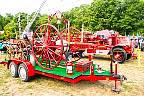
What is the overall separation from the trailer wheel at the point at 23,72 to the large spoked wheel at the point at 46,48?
46 cm

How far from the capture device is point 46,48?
26.5 feet

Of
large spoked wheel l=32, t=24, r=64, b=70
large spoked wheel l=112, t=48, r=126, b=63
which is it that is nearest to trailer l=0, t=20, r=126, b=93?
large spoked wheel l=32, t=24, r=64, b=70

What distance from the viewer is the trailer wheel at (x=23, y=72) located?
8.10m

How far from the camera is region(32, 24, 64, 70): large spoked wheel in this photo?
7907 millimetres

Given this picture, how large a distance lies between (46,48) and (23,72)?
1117mm

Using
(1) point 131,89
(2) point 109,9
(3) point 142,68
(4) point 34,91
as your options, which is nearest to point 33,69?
(4) point 34,91

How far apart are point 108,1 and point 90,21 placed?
2929 millimetres

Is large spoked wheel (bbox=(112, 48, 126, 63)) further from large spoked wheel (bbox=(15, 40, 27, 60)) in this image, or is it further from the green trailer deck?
large spoked wheel (bbox=(15, 40, 27, 60))

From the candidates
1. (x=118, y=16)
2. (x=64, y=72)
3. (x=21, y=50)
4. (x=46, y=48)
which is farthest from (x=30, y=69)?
(x=118, y=16)

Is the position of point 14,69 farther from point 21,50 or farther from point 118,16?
point 118,16

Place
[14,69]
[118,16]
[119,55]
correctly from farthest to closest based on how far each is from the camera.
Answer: [118,16] → [119,55] → [14,69]

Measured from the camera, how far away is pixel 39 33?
28.0 feet

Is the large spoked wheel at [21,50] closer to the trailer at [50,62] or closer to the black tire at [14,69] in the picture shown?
the trailer at [50,62]

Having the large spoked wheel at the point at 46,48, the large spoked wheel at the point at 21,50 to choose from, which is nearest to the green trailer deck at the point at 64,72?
the large spoked wheel at the point at 46,48
